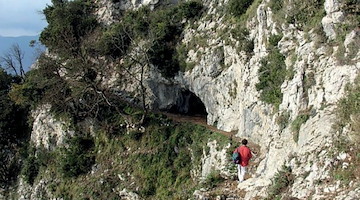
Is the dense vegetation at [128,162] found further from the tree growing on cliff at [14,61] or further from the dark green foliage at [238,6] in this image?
the tree growing on cliff at [14,61]

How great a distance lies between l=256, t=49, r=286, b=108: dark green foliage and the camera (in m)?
21.9

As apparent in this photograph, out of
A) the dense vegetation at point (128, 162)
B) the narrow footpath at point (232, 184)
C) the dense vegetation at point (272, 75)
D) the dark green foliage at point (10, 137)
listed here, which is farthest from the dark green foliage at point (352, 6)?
the dark green foliage at point (10, 137)

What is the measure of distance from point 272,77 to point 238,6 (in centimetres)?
866

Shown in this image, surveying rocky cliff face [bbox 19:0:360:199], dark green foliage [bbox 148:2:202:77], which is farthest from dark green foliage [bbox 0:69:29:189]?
dark green foliage [bbox 148:2:202:77]

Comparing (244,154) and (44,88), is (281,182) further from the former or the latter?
(44,88)

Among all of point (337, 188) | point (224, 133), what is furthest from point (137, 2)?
point (337, 188)

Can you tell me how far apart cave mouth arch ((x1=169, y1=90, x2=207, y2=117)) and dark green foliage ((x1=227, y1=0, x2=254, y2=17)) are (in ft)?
30.3

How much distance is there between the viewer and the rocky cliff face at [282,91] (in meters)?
15.0

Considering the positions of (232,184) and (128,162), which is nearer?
(232,184)

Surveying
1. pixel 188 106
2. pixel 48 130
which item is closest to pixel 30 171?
pixel 48 130

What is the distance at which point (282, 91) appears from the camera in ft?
68.4

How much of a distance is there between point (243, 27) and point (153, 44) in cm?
1000

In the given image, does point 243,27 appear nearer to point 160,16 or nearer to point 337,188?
point 160,16

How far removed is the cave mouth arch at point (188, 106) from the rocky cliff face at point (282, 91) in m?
0.59
